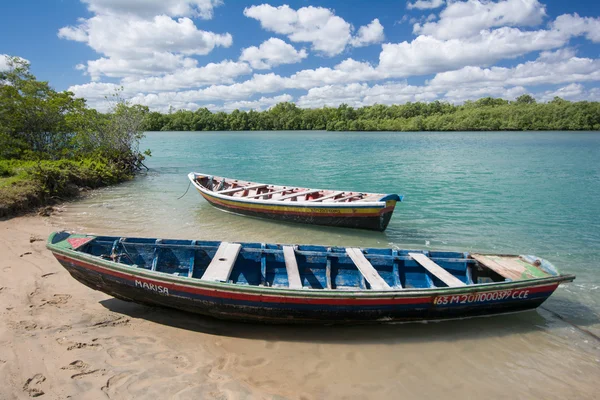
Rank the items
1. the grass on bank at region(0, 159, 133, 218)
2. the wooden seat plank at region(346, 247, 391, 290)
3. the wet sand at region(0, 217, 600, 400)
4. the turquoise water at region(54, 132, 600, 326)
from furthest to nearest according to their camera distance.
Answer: the grass on bank at region(0, 159, 133, 218), the turquoise water at region(54, 132, 600, 326), the wooden seat plank at region(346, 247, 391, 290), the wet sand at region(0, 217, 600, 400)

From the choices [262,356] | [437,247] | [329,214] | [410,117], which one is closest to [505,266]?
→ [437,247]

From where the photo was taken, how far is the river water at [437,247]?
5.43m

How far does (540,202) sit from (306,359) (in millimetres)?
16480

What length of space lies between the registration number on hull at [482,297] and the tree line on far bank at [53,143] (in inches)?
548

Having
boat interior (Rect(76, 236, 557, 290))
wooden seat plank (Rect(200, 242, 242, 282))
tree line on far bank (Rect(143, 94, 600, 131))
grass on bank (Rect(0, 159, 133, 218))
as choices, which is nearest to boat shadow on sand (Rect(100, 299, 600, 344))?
boat interior (Rect(76, 236, 557, 290))

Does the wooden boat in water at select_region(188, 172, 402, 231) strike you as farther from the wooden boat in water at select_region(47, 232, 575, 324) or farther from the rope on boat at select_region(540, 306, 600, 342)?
the rope on boat at select_region(540, 306, 600, 342)

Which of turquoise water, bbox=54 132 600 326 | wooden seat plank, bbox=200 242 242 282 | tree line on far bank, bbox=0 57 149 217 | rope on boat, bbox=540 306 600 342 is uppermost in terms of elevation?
tree line on far bank, bbox=0 57 149 217

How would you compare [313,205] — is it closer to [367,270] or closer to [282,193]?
[282,193]

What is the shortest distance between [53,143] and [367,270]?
67.6 ft

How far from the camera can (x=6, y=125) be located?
17656 millimetres

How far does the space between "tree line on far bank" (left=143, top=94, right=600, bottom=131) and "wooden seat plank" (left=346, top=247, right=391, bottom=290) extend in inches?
3364

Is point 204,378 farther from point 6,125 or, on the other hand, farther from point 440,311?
point 6,125

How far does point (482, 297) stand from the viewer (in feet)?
21.0

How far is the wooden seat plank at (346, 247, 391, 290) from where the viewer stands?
641 cm
